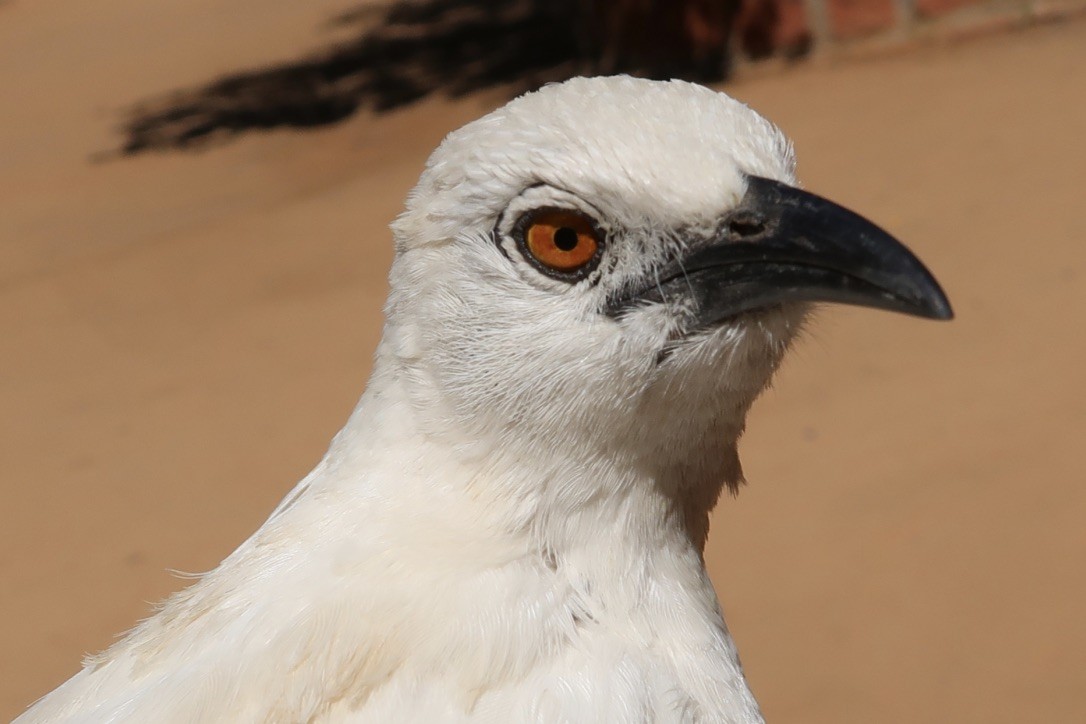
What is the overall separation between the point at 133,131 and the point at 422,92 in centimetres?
375

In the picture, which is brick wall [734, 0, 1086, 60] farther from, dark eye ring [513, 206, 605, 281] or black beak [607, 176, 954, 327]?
dark eye ring [513, 206, 605, 281]

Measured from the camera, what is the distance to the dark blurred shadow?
12922mm

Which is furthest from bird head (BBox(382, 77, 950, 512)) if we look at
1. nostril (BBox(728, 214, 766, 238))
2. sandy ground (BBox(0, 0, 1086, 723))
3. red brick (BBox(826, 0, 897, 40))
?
red brick (BBox(826, 0, 897, 40))

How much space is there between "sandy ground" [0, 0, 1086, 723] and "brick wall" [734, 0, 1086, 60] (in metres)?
0.23

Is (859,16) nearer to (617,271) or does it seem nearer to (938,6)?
(938,6)

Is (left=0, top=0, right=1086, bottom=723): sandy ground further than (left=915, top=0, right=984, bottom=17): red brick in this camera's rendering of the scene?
No

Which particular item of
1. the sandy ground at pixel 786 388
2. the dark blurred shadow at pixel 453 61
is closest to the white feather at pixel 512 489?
the sandy ground at pixel 786 388

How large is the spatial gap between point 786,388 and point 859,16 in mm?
6092

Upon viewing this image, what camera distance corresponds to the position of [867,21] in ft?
39.6

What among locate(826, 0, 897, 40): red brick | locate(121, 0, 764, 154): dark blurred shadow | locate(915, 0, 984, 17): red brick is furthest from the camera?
locate(121, 0, 764, 154): dark blurred shadow

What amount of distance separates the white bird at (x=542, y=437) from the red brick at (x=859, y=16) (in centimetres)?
1025

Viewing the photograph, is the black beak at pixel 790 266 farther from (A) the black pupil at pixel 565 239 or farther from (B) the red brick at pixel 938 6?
(B) the red brick at pixel 938 6

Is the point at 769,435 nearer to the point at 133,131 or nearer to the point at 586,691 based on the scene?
the point at 586,691

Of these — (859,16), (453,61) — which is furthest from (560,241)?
(453,61)
